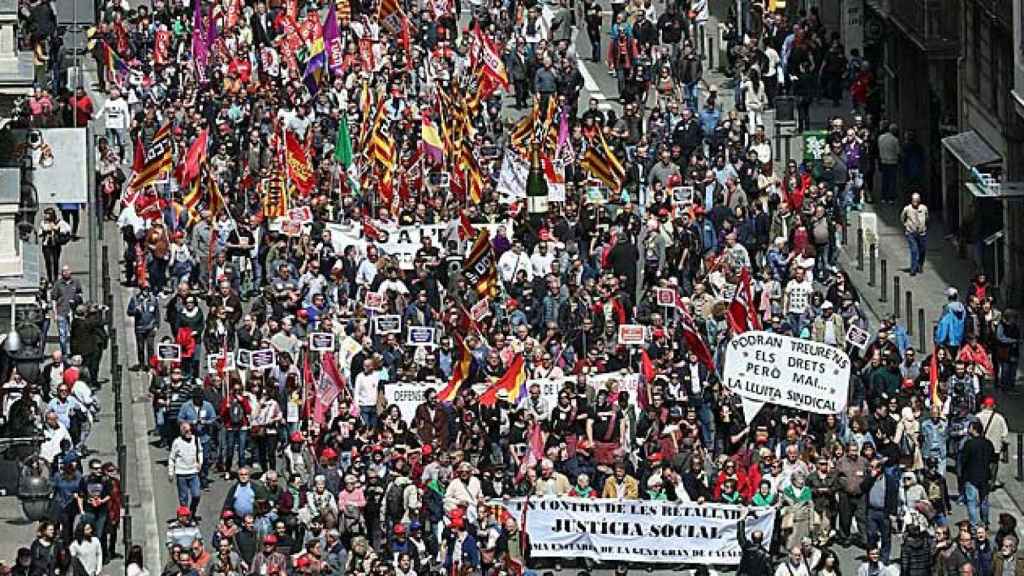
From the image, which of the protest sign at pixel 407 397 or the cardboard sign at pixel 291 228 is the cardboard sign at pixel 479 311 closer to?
the protest sign at pixel 407 397

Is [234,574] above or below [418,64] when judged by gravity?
below

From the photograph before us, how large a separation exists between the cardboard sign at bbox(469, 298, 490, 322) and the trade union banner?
22.3 feet

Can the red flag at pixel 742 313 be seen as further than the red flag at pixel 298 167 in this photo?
No

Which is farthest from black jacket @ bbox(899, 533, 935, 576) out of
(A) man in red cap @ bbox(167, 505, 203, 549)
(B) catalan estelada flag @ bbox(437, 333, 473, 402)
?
(A) man in red cap @ bbox(167, 505, 203, 549)

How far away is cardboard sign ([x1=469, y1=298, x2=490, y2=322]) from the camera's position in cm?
6084

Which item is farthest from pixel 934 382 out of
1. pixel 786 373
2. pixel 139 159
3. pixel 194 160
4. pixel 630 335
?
pixel 139 159

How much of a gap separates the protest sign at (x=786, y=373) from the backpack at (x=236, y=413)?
22.0 ft

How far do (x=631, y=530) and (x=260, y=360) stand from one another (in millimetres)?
7040

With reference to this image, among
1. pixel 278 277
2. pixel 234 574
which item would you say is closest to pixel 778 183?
pixel 278 277

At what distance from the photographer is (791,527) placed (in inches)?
2103

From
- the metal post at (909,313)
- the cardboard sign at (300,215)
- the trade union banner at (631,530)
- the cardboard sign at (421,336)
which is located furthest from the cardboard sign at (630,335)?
the cardboard sign at (300,215)

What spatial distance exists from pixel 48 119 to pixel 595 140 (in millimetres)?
9781

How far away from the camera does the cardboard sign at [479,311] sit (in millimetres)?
60844

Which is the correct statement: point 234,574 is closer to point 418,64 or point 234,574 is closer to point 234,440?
point 234,440
